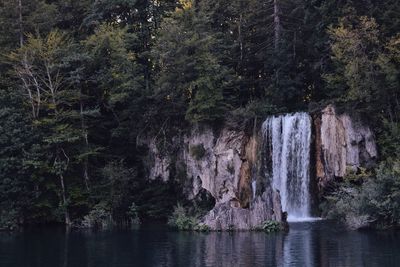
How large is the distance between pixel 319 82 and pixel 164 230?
14.9 metres

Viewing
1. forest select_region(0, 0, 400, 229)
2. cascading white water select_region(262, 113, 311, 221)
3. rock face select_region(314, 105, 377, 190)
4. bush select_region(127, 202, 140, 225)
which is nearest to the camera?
rock face select_region(314, 105, 377, 190)

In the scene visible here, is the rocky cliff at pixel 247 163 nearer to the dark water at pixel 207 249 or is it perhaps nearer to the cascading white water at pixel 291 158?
the cascading white water at pixel 291 158

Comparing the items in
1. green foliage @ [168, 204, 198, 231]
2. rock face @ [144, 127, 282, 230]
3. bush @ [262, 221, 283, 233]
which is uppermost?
rock face @ [144, 127, 282, 230]

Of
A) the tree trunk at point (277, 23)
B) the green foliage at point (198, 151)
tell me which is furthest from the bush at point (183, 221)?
the tree trunk at point (277, 23)

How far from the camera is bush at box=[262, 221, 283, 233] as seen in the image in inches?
1374

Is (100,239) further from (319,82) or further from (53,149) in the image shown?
(319,82)

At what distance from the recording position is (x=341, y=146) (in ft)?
130

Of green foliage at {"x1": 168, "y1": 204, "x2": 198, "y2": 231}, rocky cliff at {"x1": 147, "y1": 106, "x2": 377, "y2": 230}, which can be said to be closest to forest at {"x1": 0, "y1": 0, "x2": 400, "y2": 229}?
green foliage at {"x1": 168, "y1": 204, "x2": 198, "y2": 231}

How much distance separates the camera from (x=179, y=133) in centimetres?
4559

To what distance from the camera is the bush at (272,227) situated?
115ft

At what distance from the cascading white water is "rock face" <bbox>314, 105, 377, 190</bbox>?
3.24 feet

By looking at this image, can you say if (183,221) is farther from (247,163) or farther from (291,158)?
(291,158)

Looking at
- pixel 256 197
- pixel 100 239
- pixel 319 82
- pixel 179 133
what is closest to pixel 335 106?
pixel 319 82

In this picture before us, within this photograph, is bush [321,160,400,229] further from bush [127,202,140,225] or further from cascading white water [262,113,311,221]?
bush [127,202,140,225]
